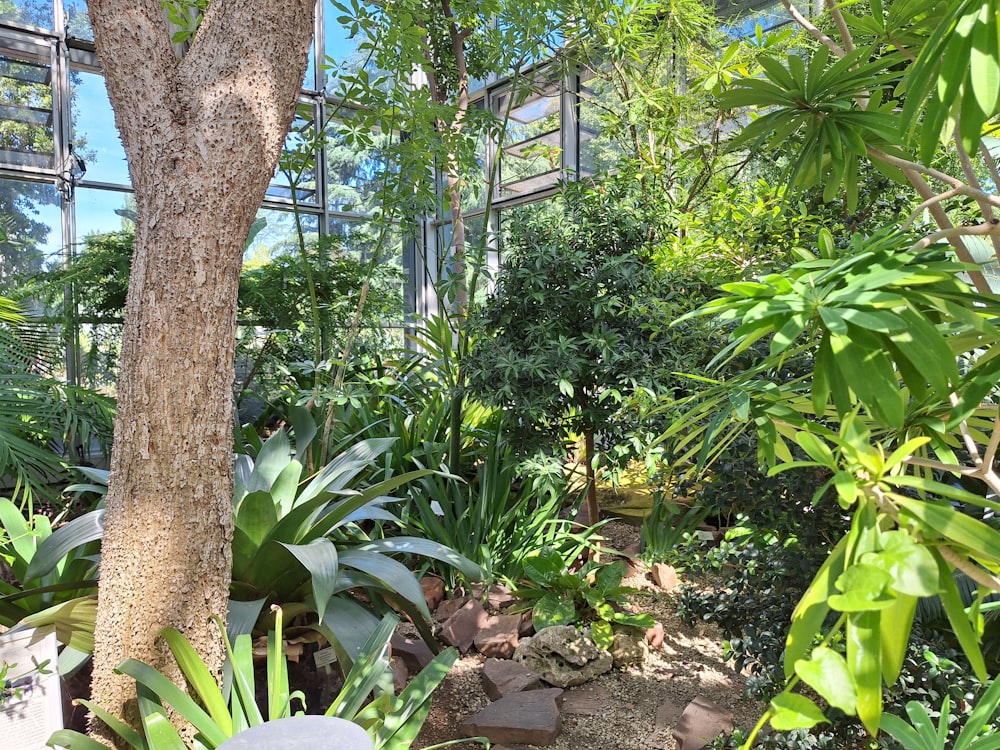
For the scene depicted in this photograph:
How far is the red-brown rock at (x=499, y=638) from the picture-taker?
7.20 feet

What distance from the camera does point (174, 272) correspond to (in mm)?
1131

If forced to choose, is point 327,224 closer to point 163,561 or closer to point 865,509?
point 163,561

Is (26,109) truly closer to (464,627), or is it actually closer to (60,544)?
(60,544)

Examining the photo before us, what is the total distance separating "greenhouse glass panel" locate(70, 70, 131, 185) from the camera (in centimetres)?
517

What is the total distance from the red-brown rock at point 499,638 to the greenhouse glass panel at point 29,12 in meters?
5.65

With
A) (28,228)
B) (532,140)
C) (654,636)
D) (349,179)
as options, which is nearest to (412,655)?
(654,636)

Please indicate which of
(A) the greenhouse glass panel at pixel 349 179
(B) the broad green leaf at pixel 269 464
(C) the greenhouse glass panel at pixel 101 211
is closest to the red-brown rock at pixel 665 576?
(B) the broad green leaf at pixel 269 464

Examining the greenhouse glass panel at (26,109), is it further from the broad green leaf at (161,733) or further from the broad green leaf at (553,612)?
the broad green leaf at (161,733)

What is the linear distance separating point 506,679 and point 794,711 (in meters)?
1.73

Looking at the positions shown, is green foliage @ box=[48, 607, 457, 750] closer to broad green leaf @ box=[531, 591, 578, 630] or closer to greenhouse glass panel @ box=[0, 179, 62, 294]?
broad green leaf @ box=[531, 591, 578, 630]

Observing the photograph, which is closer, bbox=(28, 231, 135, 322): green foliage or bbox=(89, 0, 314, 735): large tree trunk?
bbox=(89, 0, 314, 735): large tree trunk

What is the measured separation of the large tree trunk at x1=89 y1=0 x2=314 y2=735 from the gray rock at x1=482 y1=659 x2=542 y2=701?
1.06m

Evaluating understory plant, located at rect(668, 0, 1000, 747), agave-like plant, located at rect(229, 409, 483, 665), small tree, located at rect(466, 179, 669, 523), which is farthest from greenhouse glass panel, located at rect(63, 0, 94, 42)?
understory plant, located at rect(668, 0, 1000, 747)

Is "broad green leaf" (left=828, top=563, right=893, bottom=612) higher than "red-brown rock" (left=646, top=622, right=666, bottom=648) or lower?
higher
